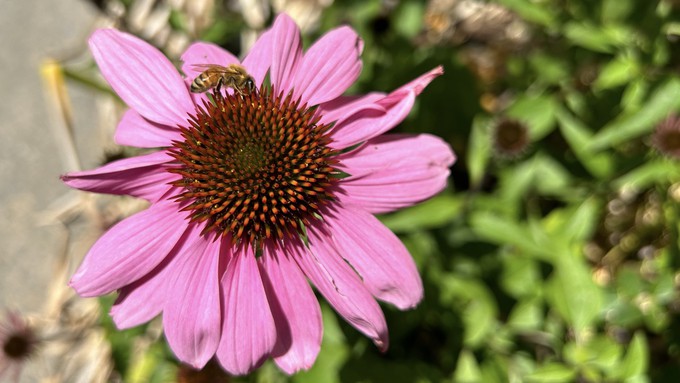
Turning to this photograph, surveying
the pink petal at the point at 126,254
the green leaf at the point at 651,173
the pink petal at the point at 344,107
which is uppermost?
the pink petal at the point at 344,107

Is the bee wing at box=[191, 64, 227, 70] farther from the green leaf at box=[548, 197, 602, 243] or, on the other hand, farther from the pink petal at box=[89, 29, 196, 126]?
the green leaf at box=[548, 197, 602, 243]

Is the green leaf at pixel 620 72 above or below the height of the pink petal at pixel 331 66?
below

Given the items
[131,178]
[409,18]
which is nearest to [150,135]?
[131,178]

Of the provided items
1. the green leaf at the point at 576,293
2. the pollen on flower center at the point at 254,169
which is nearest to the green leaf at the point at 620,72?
the green leaf at the point at 576,293

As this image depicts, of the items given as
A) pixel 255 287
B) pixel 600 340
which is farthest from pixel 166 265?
pixel 600 340

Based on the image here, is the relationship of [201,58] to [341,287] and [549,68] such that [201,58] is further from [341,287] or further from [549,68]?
[549,68]

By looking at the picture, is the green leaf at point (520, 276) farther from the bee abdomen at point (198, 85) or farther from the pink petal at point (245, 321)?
the bee abdomen at point (198, 85)

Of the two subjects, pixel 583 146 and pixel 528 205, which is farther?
pixel 528 205
